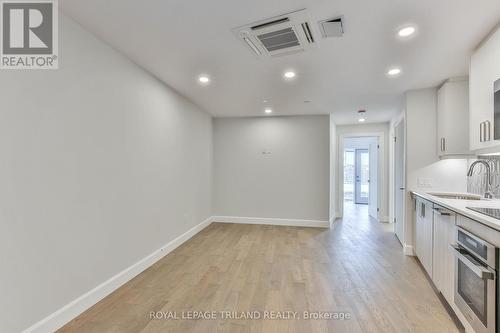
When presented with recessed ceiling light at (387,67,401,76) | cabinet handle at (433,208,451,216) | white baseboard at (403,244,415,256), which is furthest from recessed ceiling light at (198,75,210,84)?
white baseboard at (403,244,415,256)

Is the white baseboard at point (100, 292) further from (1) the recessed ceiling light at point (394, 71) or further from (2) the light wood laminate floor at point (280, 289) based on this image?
(1) the recessed ceiling light at point (394, 71)

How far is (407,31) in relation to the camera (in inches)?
81.3

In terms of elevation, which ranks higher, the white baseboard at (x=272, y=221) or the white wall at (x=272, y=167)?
the white wall at (x=272, y=167)

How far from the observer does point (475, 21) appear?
1.92 m

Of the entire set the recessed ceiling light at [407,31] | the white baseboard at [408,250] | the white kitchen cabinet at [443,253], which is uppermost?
the recessed ceiling light at [407,31]

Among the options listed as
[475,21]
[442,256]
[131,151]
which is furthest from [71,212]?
[475,21]

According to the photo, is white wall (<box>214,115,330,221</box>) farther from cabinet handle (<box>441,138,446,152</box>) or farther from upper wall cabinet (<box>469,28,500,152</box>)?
upper wall cabinet (<box>469,28,500,152</box>)

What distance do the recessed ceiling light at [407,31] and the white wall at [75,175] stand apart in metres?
2.77

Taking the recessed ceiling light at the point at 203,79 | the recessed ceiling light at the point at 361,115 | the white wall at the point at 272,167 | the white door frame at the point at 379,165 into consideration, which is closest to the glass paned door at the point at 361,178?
the white door frame at the point at 379,165

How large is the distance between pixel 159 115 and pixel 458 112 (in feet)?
13.1

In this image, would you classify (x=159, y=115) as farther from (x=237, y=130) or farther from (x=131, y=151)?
(x=237, y=130)

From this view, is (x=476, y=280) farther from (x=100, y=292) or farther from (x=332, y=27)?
(x=100, y=292)

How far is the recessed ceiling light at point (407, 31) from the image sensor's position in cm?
202

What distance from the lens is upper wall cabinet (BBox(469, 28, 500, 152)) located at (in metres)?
2.05
